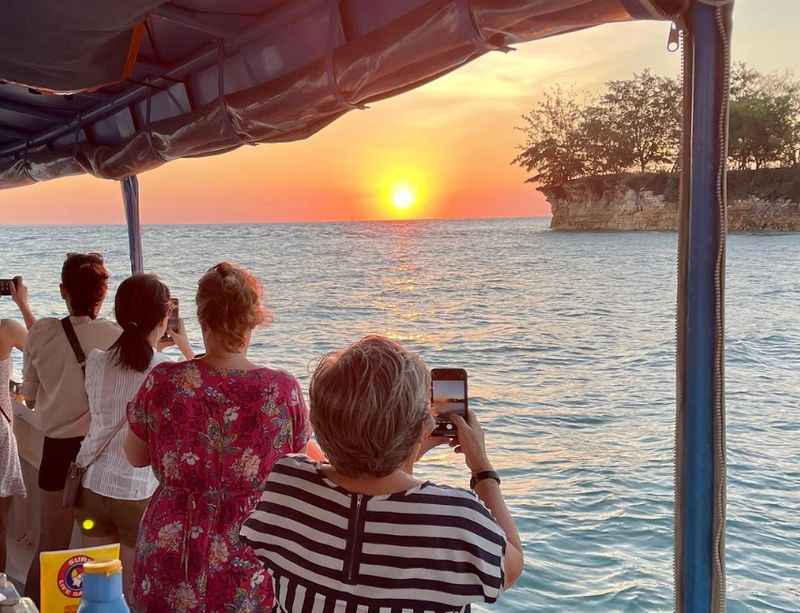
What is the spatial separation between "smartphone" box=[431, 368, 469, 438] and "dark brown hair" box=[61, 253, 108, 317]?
1358 millimetres

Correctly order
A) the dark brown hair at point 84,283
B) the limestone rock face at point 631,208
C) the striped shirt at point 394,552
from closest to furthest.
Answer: the striped shirt at point 394,552
the dark brown hair at point 84,283
the limestone rock face at point 631,208

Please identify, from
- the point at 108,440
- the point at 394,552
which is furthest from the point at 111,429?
the point at 394,552

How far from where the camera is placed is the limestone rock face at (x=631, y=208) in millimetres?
38938

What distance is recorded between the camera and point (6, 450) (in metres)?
2.45

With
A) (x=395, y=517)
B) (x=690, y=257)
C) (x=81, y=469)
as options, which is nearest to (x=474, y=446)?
(x=395, y=517)

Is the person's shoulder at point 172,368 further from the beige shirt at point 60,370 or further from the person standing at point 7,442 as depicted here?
the person standing at point 7,442

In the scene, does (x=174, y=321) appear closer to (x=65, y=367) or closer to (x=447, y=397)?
(x=65, y=367)

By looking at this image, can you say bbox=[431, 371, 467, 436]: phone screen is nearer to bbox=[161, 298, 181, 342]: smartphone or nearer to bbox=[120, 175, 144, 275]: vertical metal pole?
bbox=[161, 298, 181, 342]: smartphone

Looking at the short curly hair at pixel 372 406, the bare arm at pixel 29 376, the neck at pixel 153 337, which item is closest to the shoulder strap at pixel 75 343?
the bare arm at pixel 29 376

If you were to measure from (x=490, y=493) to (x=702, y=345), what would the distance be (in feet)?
1.77

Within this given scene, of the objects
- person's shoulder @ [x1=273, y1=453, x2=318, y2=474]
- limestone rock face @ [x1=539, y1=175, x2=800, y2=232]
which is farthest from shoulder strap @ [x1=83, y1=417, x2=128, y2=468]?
limestone rock face @ [x1=539, y1=175, x2=800, y2=232]

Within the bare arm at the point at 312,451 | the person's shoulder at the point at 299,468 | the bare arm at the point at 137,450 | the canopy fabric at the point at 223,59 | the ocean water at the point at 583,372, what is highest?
the canopy fabric at the point at 223,59

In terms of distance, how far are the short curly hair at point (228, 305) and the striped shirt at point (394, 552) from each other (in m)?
0.66

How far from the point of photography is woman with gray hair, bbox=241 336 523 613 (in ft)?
3.07
